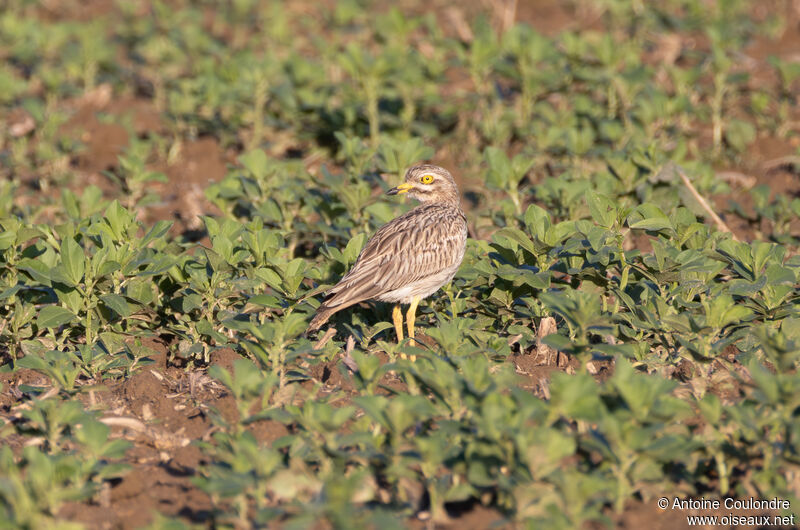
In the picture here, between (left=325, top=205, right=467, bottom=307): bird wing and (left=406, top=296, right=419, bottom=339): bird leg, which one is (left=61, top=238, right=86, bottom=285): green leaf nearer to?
(left=325, top=205, right=467, bottom=307): bird wing

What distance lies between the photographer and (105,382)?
663 centimetres

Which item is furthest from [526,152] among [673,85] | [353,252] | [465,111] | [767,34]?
Answer: [767,34]

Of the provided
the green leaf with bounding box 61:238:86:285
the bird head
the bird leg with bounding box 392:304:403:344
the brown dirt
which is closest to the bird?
the bird leg with bounding box 392:304:403:344

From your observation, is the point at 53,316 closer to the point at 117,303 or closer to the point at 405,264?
the point at 117,303

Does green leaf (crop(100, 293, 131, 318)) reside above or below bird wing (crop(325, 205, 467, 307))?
below

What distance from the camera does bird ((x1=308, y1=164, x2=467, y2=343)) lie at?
7172 millimetres

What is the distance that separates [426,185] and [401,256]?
114cm

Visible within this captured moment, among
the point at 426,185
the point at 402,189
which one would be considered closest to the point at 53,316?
the point at 402,189

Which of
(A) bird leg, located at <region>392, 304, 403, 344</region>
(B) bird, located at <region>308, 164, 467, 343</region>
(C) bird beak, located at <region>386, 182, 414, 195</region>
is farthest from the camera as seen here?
(C) bird beak, located at <region>386, 182, 414, 195</region>

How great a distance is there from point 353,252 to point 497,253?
1077 millimetres

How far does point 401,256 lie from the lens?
7543mm

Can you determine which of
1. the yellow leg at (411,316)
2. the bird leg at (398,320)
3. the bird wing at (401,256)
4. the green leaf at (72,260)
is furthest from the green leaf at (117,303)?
the yellow leg at (411,316)

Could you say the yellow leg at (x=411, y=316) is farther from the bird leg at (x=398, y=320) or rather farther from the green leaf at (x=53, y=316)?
the green leaf at (x=53, y=316)

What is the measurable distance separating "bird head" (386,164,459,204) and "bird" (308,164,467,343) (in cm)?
39
